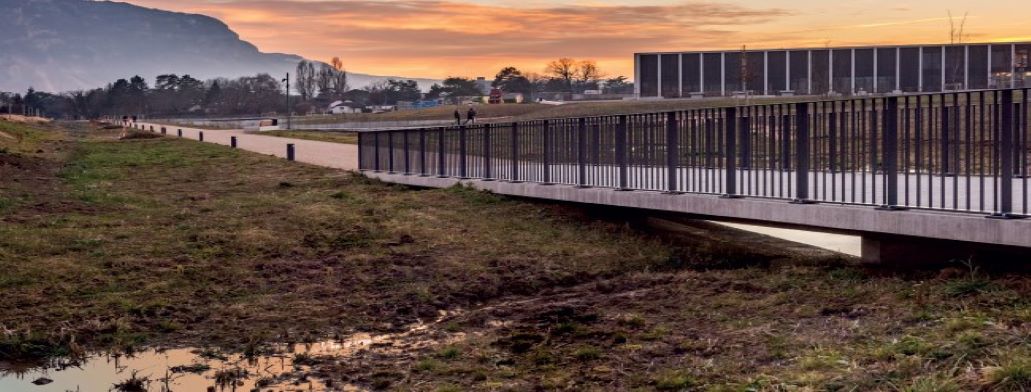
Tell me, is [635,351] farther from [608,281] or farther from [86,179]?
[86,179]

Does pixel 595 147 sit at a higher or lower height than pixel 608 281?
higher

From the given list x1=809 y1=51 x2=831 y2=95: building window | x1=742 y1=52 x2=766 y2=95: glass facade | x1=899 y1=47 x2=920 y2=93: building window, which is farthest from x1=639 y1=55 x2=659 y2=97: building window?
x1=899 y1=47 x2=920 y2=93: building window

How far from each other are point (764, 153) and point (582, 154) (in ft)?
14.3

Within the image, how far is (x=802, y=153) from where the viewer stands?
40.3 feet

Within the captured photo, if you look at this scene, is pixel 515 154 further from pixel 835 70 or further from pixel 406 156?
pixel 835 70

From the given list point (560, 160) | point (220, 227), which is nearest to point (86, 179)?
point (220, 227)

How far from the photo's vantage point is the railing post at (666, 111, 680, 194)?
48.0ft

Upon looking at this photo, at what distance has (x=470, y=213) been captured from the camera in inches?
682

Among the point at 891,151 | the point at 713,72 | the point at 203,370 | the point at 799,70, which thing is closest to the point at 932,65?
the point at 799,70

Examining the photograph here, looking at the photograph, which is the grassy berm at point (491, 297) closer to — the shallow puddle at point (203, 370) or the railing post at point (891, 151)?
the shallow puddle at point (203, 370)

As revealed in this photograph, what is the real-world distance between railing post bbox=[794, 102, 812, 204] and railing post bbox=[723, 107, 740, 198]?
1.03 meters

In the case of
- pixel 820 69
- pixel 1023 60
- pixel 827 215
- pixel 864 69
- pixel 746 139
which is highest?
pixel 1023 60

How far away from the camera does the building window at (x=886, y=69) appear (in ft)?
339

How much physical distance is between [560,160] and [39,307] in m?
8.90
